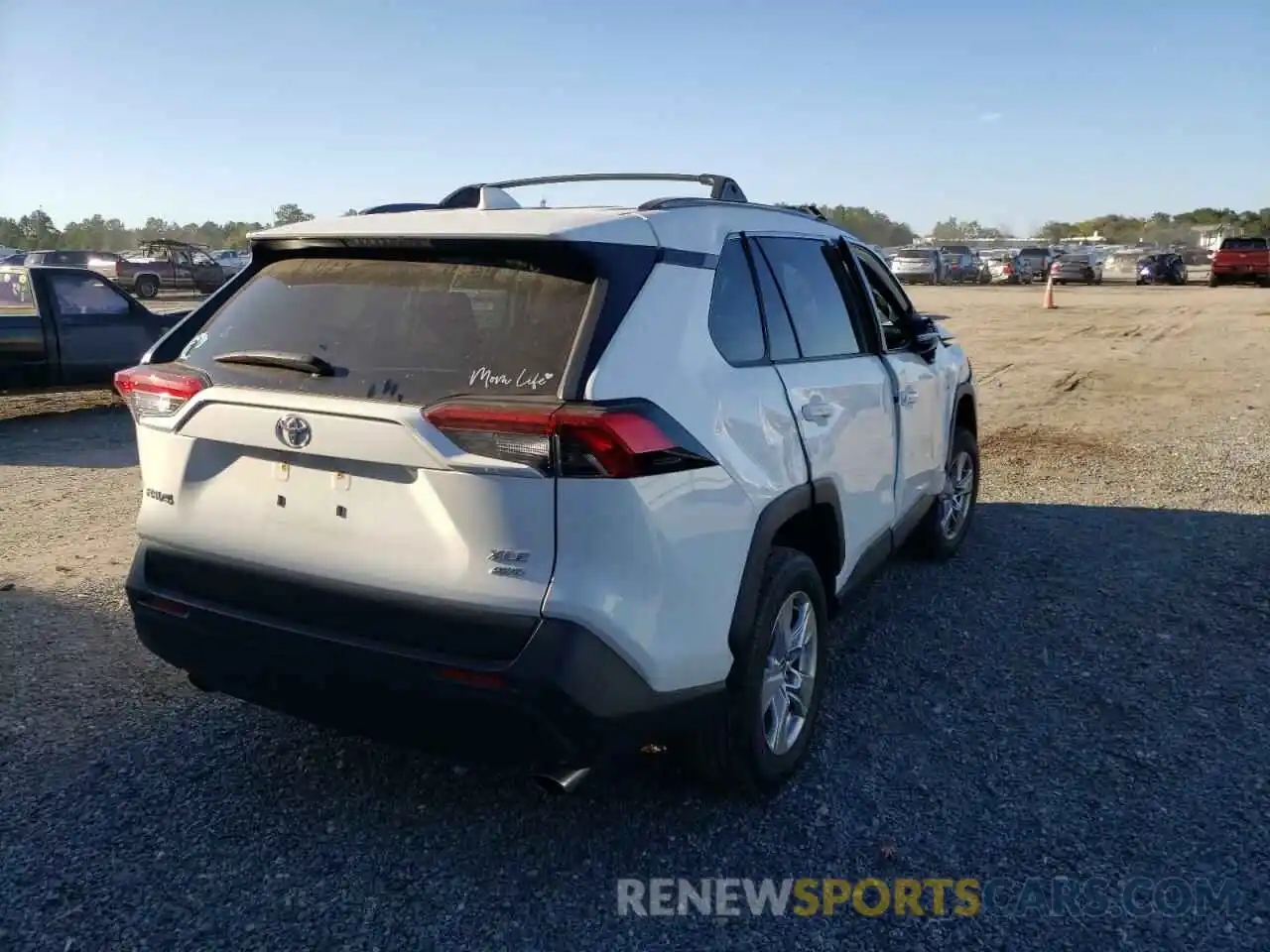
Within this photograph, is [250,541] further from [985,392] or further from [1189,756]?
[985,392]

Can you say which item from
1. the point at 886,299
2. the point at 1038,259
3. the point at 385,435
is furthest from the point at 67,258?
the point at 1038,259

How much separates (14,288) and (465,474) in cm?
1012

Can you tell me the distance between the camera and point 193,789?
3.27 meters

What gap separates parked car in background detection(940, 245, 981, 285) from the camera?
4243 centimetres

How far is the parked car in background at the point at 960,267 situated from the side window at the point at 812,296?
40.3 m

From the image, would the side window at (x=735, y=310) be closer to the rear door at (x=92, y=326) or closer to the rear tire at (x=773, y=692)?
the rear tire at (x=773, y=692)

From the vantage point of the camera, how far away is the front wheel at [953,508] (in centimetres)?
552

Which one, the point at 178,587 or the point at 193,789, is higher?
the point at 178,587

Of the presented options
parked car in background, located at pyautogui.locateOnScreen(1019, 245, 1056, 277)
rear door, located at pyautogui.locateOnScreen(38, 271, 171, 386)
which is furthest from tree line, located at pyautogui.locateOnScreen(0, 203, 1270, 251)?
rear door, located at pyautogui.locateOnScreen(38, 271, 171, 386)

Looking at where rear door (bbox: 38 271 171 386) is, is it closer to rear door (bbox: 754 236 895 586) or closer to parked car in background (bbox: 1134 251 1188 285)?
rear door (bbox: 754 236 895 586)

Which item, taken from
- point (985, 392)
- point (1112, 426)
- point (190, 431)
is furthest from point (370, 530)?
point (985, 392)

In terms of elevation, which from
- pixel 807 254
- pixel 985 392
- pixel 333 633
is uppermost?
pixel 807 254

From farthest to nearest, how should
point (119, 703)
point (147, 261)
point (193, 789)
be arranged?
point (147, 261)
point (119, 703)
point (193, 789)

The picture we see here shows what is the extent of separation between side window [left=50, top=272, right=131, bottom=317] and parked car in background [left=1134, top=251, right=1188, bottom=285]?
4024cm
